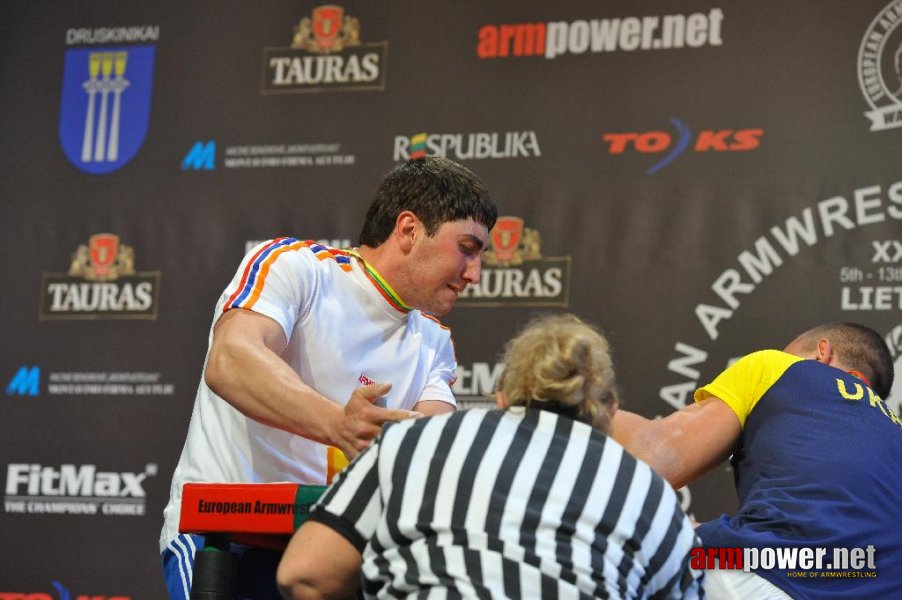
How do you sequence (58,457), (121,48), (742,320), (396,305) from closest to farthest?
(396,305)
(742,320)
(58,457)
(121,48)

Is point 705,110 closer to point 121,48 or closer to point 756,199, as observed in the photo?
point 756,199

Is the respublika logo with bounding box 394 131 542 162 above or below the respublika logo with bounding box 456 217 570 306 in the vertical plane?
above

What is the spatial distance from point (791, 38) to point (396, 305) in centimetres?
221

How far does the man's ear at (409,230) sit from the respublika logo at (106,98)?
2417mm

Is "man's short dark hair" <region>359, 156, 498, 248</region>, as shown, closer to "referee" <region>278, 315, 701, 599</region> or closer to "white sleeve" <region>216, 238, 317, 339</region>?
"white sleeve" <region>216, 238, 317, 339</region>

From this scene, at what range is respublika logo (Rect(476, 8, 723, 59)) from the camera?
4121 millimetres

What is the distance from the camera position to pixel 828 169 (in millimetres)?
3875

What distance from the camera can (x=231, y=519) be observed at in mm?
1805

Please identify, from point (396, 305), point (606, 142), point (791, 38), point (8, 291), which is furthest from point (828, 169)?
point (8, 291)

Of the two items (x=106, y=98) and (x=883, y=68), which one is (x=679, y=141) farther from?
(x=106, y=98)

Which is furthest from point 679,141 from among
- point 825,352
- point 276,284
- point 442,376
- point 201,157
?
point 276,284

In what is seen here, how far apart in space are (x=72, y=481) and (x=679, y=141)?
2633mm

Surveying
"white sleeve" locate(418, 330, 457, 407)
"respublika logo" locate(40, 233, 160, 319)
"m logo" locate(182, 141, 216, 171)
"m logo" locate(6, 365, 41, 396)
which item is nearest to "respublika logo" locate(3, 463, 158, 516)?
"m logo" locate(6, 365, 41, 396)

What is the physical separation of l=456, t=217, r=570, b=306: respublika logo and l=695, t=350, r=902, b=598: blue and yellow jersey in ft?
5.00
